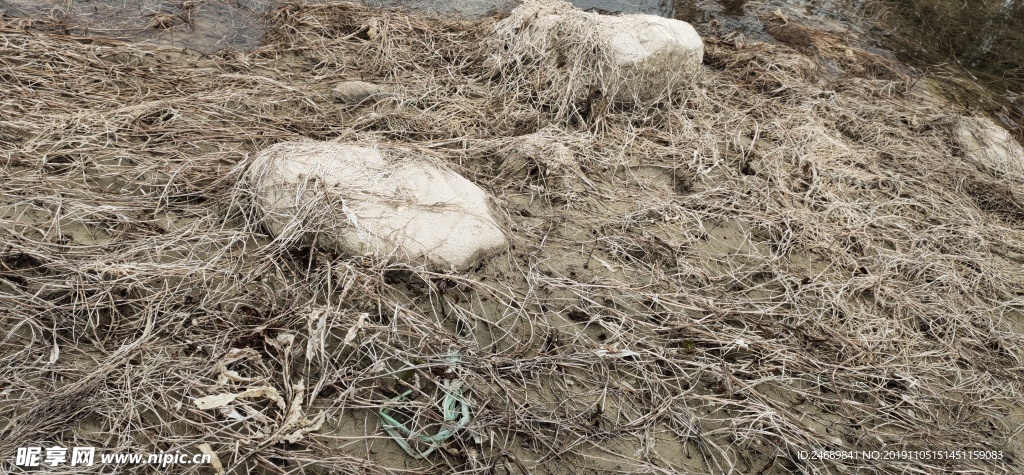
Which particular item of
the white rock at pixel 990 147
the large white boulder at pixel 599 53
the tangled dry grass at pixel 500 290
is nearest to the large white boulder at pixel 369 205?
the tangled dry grass at pixel 500 290

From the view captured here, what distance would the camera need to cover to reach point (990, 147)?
222 inches

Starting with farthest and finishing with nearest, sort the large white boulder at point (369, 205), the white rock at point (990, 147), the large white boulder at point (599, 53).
Result: 1. the white rock at point (990, 147)
2. the large white boulder at point (599, 53)
3. the large white boulder at point (369, 205)

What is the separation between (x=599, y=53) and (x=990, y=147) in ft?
11.8

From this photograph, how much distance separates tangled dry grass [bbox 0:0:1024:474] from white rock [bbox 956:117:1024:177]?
222mm

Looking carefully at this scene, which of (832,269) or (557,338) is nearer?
(557,338)

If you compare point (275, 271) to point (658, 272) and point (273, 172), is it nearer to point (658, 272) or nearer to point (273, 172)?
point (273, 172)

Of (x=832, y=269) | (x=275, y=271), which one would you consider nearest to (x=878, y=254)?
(x=832, y=269)

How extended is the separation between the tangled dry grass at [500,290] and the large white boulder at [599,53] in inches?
8.8

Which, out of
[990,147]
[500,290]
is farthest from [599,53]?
[990,147]

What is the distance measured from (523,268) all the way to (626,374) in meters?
0.79

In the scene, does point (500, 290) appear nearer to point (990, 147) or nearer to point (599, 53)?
point (599, 53)

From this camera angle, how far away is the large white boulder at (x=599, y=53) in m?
4.93

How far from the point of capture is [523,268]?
136 inches

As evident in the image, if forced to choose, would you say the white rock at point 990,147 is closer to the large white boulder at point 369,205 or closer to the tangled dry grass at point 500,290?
the tangled dry grass at point 500,290
